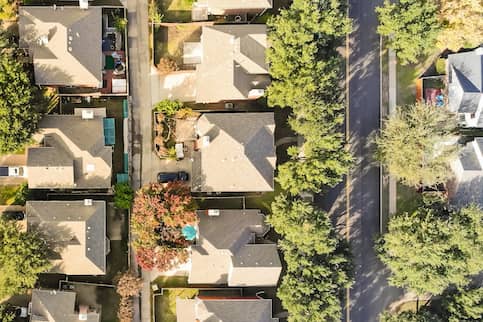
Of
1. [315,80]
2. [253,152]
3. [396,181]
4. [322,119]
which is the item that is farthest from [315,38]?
[396,181]

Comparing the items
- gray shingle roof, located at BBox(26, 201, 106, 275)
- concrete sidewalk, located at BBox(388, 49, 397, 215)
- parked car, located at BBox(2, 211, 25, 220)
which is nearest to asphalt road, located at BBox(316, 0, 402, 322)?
concrete sidewalk, located at BBox(388, 49, 397, 215)

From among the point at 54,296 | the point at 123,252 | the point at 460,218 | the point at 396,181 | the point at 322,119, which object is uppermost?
the point at 322,119

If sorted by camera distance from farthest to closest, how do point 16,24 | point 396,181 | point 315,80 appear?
point 396,181 < point 16,24 < point 315,80

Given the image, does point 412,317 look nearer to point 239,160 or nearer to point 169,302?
point 239,160

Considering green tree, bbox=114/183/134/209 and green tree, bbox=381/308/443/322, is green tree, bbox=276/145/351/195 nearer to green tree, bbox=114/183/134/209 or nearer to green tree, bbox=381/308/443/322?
green tree, bbox=381/308/443/322

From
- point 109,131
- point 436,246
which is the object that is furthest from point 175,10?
point 436,246

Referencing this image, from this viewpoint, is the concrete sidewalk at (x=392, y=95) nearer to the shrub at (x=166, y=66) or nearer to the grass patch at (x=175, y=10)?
the grass patch at (x=175, y=10)

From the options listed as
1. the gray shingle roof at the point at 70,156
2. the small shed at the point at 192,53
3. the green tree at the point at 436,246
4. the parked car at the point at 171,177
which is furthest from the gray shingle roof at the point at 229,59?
the green tree at the point at 436,246

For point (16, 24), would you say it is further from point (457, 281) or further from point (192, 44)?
point (457, 281)
